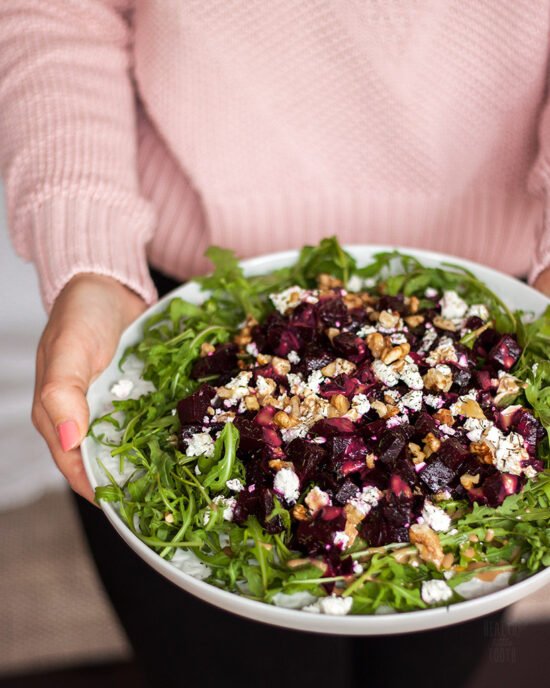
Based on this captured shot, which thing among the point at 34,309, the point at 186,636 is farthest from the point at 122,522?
the point at 34,309

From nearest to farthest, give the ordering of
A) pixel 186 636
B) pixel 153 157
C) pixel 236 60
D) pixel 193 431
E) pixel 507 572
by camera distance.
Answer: pixel 507 572
pixel 193 431
pixel 236 60
pixel 186 636
pixel 153 157

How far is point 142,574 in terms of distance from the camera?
3.94 feet

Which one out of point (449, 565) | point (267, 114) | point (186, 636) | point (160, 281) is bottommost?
point (186, 636)

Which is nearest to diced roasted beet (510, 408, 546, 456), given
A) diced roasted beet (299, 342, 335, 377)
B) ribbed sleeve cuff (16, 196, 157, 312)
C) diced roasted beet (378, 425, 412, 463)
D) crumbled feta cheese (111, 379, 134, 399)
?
diced roasted beet (378, 425, 412, 463)

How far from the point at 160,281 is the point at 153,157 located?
0.23m

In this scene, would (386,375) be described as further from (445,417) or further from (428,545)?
(428,545)

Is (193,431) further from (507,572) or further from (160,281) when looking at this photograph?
(160,281)

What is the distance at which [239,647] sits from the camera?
1.21m

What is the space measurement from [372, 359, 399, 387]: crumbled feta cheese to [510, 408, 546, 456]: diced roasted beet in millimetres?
150

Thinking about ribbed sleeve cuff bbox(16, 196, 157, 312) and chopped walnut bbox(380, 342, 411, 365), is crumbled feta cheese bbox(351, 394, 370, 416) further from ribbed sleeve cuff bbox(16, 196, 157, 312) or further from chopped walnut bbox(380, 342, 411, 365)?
ribbed sleeve cuff bbox(16, 196, 157, 312)

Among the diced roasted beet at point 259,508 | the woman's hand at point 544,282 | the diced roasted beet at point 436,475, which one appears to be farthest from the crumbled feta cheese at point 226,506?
the woman's hand at point 544,282

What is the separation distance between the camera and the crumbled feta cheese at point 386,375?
93 centimetres

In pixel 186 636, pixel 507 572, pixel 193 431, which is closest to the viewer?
pixel 507 572

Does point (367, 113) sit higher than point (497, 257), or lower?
higher
